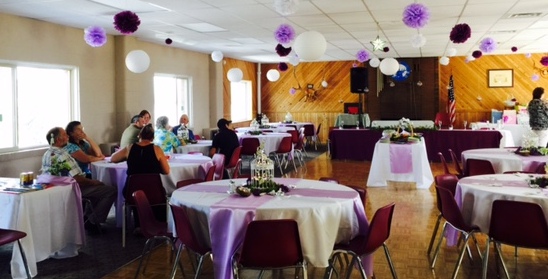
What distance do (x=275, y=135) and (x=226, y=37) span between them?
2310 mm

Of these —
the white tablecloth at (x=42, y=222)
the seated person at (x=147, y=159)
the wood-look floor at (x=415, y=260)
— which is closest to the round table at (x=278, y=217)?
the wood-look floor at (x=415, y=260)

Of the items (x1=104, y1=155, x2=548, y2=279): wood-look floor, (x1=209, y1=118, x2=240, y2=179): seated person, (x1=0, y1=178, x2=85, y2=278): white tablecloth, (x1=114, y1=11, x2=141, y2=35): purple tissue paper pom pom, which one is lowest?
(x1=104, y1=155, x2=548, y2=279): wood-look floor

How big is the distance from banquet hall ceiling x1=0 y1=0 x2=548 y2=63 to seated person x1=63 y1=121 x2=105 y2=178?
1.70 metres

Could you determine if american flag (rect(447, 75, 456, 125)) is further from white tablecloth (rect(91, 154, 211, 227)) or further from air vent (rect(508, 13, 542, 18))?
white tablecloth (rect(91, 154, 211, 227))

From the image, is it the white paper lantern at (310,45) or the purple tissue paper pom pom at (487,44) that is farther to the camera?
the purple tissue paper pom pom at (487,44)

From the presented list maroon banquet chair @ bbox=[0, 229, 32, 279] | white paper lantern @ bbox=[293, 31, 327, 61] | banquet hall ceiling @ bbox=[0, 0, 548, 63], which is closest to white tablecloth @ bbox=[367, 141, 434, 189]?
banquet hall ceiling @ bbox=[0, 0, 548, 63]

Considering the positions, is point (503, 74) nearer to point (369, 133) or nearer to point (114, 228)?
point (369, 133)

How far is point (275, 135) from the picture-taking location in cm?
1074

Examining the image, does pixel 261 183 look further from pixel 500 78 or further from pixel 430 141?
pixel 500 78

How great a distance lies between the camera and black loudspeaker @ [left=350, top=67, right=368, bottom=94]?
1602cm

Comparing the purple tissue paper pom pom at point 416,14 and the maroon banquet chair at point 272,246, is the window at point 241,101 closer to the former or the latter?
the purple tissue paper pom pom at point 416,14

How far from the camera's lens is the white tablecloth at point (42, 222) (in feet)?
14.3

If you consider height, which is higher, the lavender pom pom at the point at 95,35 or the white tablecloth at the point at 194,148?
the lavender pom pom at the point at 95,35

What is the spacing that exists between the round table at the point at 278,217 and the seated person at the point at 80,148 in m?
2.39
